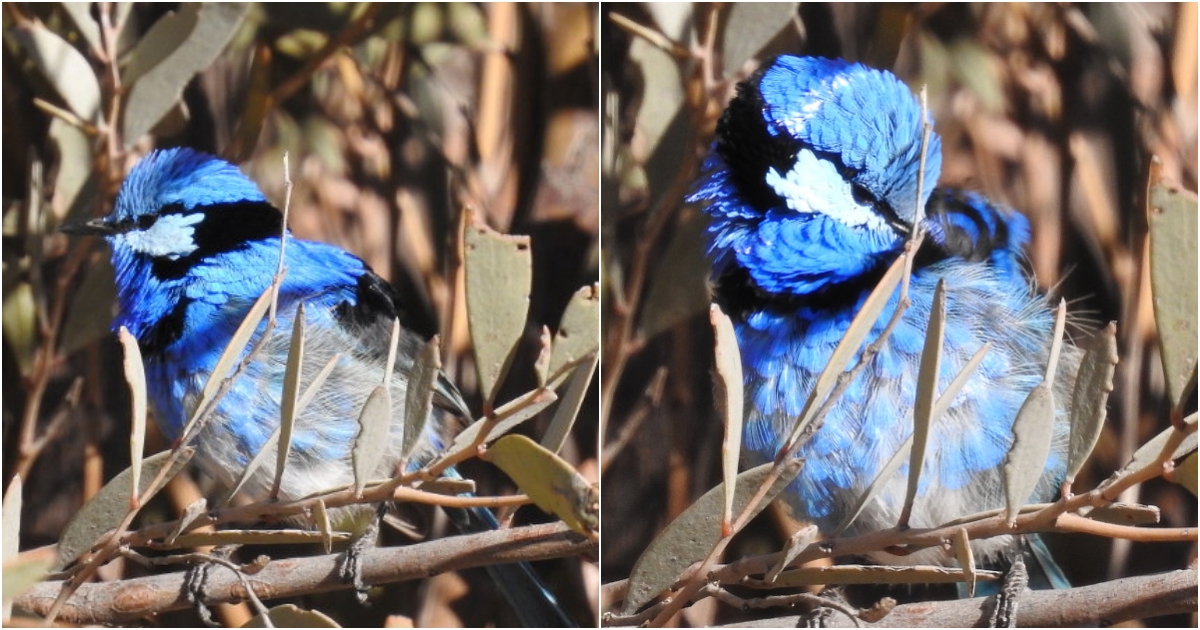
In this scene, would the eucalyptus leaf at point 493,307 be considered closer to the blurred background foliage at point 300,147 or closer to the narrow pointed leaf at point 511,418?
the narrow pointed leaf at point 511,418

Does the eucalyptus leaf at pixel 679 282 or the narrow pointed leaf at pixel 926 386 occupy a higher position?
the eucalyptus leaf at pixel 679 282

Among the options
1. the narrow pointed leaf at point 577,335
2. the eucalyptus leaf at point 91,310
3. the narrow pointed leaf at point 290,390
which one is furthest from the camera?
the eucalyptus leaf at point 91,310

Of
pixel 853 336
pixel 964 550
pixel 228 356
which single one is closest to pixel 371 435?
pixel 228 356

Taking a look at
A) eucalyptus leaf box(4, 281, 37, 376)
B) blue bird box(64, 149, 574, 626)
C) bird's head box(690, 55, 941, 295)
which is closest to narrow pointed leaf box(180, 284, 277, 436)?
blue bird box(64, 149, 574, 626)

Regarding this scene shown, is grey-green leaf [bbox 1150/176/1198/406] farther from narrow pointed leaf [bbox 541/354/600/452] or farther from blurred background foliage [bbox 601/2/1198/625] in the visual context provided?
narrow pointed leaf [bbox 541/354/600/452]

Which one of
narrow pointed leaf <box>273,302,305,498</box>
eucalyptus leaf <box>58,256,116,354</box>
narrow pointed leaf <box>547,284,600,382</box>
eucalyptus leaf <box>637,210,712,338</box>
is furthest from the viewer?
eucalyptus leaf <box>58,256,116,354</box>

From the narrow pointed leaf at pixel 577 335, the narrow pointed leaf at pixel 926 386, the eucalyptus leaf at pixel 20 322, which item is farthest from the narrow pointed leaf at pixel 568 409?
the eucalyptus leaf at pixel 20 322

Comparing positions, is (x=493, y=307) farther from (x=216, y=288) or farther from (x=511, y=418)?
(x=216, y=288)
